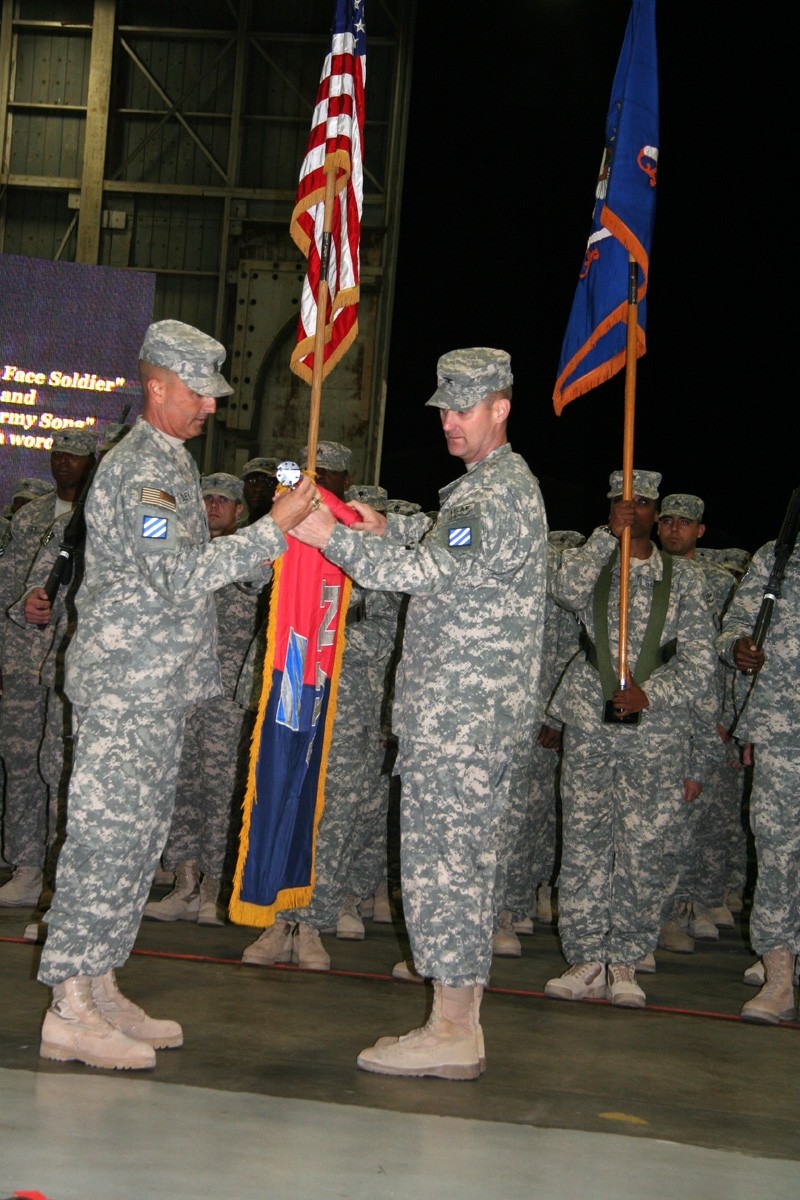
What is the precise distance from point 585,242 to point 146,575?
10.0m

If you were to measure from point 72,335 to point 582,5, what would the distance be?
5.39 metres

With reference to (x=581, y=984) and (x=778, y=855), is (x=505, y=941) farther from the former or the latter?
(x=778, y=855)

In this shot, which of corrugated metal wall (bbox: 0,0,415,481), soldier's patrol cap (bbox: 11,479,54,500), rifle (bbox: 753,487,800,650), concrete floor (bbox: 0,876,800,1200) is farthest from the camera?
corrugated metal wall (bbox: 0,0,415,481)

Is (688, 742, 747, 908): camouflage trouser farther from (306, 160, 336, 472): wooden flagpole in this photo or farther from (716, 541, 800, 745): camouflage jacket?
(306, 160, 336, 472): wooden flagpole

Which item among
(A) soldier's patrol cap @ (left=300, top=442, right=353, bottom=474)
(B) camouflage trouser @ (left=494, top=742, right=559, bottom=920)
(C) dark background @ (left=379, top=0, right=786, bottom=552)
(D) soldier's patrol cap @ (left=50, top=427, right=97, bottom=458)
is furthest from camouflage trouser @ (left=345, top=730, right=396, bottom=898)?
(C) dark background @ (left=379, top=0, right=786, bottom=552)

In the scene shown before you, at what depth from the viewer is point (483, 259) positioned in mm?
13320

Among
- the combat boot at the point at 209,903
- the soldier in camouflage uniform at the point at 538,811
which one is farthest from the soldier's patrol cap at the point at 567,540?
the combat boot at the point at 209,903

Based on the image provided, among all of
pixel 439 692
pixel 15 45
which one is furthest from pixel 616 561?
pixel 15 45

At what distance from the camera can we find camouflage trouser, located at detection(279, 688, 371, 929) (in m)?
5.48

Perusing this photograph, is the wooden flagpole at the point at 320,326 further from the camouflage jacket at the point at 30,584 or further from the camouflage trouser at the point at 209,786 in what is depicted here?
the camouflage trouser at the point at 209,786

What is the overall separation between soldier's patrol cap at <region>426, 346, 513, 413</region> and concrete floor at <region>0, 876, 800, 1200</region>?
1.89 metres

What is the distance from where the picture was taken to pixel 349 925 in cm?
613

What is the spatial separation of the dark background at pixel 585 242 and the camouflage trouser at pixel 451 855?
9342 millimetres

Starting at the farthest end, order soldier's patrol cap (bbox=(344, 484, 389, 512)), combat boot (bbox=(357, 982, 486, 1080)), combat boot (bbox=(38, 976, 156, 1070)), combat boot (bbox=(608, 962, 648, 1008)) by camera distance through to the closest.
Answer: soldier's patrol cap (bbox=(344, 484, 389, 512)) → combat boot (bbox=(608, 962, 648, 1008)) → combat boot (bbox=(357, 982, 486, 1080)) → combat boot (bbox=(38, 976, 156, 1070))
